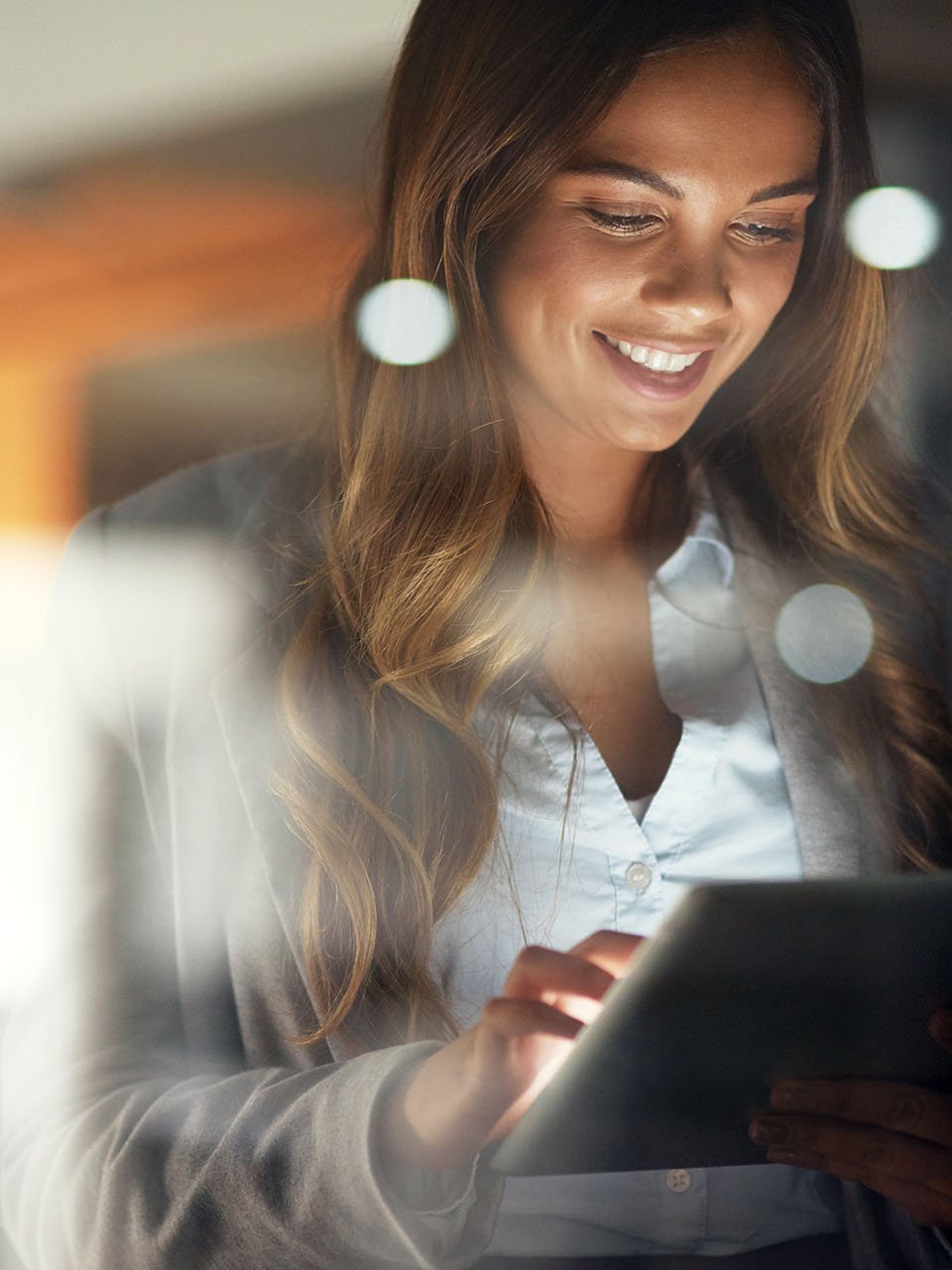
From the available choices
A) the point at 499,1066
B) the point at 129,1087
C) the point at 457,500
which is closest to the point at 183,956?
the point at 129,1087

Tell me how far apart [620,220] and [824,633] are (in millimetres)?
269

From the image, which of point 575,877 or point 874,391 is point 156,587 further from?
point 874,391

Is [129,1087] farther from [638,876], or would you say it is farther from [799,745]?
[799,745]

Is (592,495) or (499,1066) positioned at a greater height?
(592,495)

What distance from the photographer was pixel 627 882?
0.56m

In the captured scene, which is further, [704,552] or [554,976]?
[704,552]

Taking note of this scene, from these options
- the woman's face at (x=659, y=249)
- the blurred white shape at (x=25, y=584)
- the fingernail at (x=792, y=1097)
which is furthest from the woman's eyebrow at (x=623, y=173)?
the fingernail at (x=792, y=1097)

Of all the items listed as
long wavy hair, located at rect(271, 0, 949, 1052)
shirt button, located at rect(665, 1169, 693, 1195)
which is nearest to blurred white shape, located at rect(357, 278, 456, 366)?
long wavy hair, located at rect(271, 0, 949, 1052)

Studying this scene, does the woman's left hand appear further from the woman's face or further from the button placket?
the woman's face

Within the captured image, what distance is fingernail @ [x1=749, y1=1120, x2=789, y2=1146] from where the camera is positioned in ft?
1.77

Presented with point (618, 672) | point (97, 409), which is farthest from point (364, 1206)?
point (97, 409)

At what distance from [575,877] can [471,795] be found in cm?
7

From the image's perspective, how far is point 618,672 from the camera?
612 millimetres

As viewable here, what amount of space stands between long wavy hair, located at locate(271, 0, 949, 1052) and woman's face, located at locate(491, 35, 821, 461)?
0.01 metres
